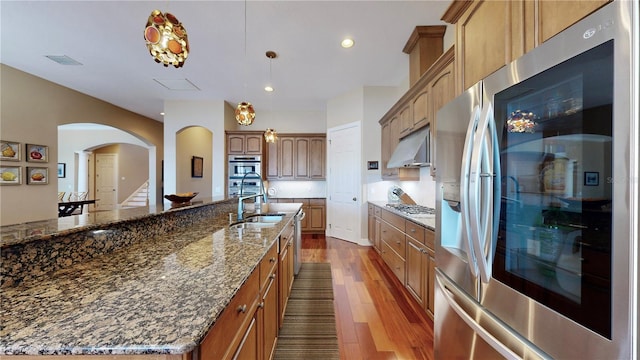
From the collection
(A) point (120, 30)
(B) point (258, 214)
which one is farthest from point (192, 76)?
(B) point (258, 214)

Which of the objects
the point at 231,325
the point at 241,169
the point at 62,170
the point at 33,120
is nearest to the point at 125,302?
the point at 231,325

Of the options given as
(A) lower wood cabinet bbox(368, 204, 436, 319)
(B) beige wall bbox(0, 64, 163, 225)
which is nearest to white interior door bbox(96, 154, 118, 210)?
(B) beige wall bbox(0, 64, 163, 225)

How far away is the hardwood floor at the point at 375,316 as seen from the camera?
1.89 meters

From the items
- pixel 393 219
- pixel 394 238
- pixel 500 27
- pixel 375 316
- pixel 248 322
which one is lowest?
pixel 375 316

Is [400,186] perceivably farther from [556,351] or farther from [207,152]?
[207,152]

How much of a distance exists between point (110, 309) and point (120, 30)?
3.78 m

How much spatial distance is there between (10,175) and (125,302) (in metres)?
5.38

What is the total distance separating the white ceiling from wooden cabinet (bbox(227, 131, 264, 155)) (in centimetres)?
96

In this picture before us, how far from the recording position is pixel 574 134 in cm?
78

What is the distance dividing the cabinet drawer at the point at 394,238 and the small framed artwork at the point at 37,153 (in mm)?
5944

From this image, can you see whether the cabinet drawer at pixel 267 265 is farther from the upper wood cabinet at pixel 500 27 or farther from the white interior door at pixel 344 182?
the white interior door at pixel 344 182

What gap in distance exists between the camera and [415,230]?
2.38 m

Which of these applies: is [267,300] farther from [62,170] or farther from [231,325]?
[62,170]

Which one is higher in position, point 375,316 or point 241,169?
point 241,169
